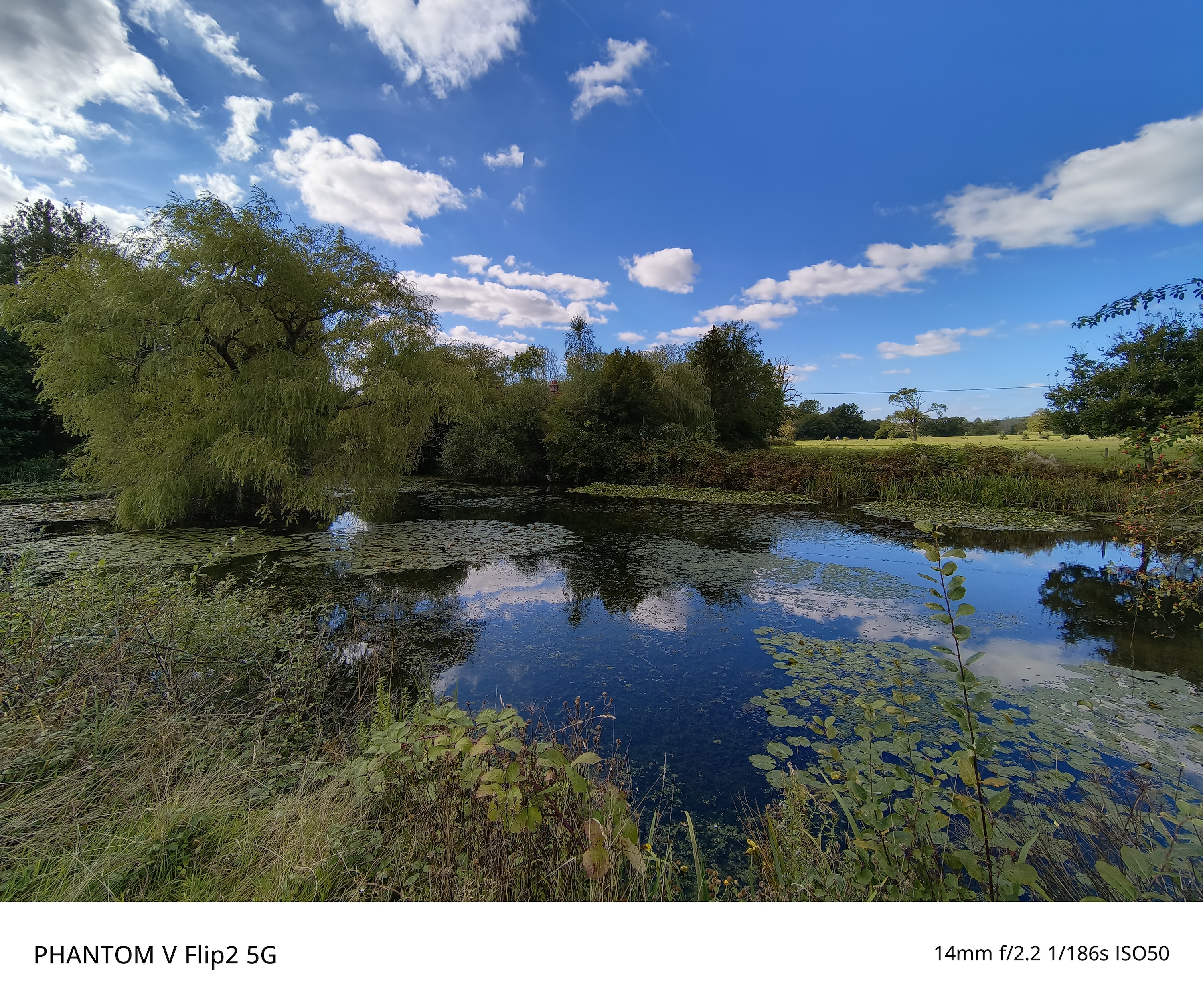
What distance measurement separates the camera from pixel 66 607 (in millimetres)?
2945

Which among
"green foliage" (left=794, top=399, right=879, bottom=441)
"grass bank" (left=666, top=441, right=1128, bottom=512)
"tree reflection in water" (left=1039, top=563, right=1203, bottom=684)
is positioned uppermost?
"green foliage" (left=794, top=399, right=879, bottom=441)

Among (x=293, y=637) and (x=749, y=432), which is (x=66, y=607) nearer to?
(x=293, y=637)

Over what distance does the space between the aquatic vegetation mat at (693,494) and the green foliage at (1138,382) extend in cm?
821

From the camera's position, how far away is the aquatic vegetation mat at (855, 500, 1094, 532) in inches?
426

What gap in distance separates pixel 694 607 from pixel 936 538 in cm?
465

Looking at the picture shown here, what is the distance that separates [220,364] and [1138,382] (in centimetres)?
2253

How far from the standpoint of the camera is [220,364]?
9.71 metres

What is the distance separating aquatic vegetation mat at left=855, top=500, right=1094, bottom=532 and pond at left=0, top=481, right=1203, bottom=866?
41 cm

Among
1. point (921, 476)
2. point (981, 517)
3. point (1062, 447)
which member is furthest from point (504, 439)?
point (1062, 447)

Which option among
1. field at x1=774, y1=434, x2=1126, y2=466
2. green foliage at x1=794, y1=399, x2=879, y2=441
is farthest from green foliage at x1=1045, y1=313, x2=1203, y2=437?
green foliage at x1=794, y1=399, x2=879, y2=441

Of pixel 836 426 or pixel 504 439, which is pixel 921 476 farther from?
pixel 836 426

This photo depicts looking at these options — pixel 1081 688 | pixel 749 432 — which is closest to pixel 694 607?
pixel 1081 688

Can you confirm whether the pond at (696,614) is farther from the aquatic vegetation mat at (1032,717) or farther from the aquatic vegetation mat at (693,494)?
the aquatic vegetation mat at (693,494)

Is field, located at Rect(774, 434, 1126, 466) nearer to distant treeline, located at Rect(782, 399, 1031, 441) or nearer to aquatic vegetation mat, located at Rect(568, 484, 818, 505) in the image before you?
aquatic vegetation mat, located at Rect(568, 484, 818, 505)
